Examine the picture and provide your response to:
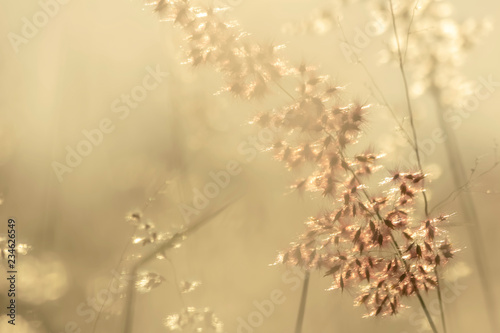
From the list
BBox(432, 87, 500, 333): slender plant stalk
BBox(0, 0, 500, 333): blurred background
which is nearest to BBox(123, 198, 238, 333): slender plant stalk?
BBox(0, 0, 500, 333): blurred background

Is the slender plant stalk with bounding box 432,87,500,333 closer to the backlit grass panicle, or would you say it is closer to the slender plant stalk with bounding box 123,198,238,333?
the backlit grass panicle

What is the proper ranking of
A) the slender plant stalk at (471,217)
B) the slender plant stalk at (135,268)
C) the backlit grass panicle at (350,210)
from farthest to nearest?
the slender plant stalk at (471,217) < the slender plant stalk at (135,268) < the backlit grass panicle at (350,210)

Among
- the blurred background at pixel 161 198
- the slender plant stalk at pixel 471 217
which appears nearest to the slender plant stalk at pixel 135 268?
the blurred background at pixel 161 198

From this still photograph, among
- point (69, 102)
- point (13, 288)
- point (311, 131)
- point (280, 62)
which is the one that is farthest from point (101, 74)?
point (311, 131)

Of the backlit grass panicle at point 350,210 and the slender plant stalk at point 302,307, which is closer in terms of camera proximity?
the backlit grass panicle at point 350,210

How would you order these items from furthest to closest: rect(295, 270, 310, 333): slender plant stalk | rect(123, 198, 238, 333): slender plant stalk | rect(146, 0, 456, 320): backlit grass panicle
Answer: rect(295, 270, 310, 333): slender plant stalk
rect(123, 198, 238, 333): slender plant stalk
rect(146, 0, 456, 320): backlit grass panicle

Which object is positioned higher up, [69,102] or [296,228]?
[69,102]

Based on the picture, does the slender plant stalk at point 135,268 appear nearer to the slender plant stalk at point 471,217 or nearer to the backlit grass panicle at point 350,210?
the backlit grass panicle at point 350,210

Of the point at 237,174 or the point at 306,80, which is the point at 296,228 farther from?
the point at 306,80

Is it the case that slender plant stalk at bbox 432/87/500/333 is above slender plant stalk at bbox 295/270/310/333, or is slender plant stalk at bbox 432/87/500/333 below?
above

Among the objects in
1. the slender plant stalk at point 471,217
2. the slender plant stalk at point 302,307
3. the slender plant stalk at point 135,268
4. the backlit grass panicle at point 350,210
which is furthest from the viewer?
the slender plant stalk at point 471,217

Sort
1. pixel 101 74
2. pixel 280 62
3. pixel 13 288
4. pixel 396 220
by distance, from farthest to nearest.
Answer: pixel 101 74
pixel 13 288
pixel 280 62
pixel 396 220
